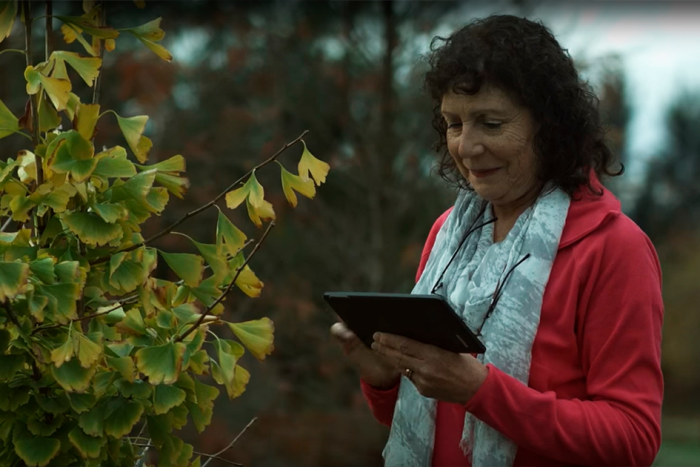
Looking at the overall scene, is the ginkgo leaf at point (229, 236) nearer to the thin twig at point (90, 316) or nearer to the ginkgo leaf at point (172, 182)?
the ginkgo leaf at point (172, 182)

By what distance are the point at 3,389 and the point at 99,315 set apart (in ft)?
0.70

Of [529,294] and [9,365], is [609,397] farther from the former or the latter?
[9,365]

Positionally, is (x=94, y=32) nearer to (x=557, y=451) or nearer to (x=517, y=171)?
(x=517, y=171)

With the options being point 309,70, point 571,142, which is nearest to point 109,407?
point 571,142

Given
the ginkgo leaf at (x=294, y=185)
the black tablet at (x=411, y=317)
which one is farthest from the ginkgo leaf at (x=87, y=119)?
the black tablet at (x=411, y=317)

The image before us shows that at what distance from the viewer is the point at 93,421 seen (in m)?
1.60

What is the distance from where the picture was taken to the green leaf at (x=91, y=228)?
1.61 metres

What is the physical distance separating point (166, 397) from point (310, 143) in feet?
24.2

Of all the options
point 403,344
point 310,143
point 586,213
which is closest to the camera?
point 403,344

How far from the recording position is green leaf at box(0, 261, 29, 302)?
4.81 feet

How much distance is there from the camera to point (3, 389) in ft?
5.29

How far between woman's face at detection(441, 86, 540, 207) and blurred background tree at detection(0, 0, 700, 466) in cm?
588

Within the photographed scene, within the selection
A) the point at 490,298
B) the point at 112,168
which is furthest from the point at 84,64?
the point at 490,298

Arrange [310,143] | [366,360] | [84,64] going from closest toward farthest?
1. [84,64]
2. [366,360]
3. [310,143]
